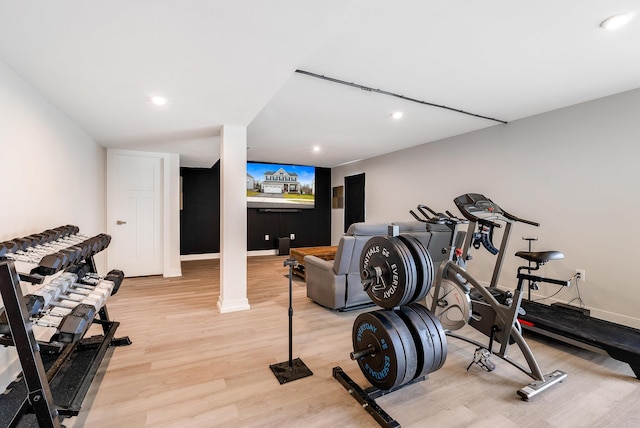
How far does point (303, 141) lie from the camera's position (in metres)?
5.14

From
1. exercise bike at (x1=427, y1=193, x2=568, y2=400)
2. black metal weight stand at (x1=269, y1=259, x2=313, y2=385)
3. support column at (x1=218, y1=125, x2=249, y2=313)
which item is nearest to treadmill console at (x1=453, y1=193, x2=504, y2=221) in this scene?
exercise bike at (x1=427, y1=193, x2=568, y2=400)

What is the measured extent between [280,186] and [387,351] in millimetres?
6166

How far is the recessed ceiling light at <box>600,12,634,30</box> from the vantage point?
5.89 feet

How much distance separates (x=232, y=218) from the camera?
11.1 feet

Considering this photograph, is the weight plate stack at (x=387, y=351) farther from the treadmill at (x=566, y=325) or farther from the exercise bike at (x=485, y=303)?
the treadmill at (x=566, y=325)

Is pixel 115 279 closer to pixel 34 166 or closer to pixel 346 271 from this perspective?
pixel 34 166

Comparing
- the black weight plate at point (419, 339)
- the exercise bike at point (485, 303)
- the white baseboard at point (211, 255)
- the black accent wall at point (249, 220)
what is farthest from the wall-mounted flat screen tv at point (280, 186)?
the black weight plate at point (419, 339)

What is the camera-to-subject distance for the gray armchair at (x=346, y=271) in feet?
10.5

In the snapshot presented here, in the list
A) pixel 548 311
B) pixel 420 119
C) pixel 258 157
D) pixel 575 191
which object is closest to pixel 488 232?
pixel 548 311

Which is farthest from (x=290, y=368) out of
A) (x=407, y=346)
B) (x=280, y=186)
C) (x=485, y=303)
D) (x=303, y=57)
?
(x=280, y=186)

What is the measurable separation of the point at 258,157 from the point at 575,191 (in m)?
5.59

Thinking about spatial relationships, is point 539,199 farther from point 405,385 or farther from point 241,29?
point 241,29

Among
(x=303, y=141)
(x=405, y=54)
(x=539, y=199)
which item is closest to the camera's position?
(x=405, y=54)

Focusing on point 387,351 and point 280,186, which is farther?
point 280,186
